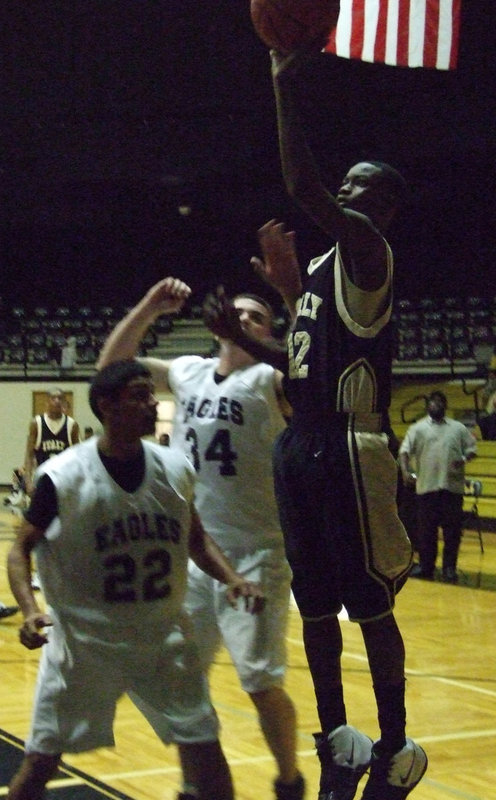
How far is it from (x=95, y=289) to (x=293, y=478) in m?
21.5

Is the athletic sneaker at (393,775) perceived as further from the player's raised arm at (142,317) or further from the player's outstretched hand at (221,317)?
the player's raised arm at (142,317)

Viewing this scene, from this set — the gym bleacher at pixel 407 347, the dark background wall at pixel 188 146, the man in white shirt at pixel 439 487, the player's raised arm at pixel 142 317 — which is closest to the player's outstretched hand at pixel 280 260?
the player's raised arm at pixel 142 317

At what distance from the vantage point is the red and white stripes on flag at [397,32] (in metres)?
8.84

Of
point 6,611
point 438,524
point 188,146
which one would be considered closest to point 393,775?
point 6,611

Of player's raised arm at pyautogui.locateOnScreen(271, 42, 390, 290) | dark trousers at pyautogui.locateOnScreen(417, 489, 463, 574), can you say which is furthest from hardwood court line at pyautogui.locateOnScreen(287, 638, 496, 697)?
dark trousers at pyautogui.locateOnScreen(417, 489, 463, 574)

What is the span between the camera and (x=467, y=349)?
779 inches

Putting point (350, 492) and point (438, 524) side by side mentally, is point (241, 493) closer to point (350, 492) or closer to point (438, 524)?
point (350, 492)

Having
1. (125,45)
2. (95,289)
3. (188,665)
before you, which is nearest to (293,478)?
(188,665)

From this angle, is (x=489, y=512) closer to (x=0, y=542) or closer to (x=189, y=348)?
(x=0, y=542)

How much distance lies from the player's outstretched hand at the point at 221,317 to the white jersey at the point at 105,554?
520 millimetres

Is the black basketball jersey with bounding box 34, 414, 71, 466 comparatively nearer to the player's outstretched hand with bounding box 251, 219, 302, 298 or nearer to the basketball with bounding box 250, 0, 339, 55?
the player's outstretched hand with bounding box 251, 219, 302, 298

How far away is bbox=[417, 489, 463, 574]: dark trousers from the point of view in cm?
1190

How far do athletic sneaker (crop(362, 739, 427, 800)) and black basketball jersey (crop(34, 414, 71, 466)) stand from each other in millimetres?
7528

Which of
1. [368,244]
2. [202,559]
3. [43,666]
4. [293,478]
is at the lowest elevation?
[43,666]
